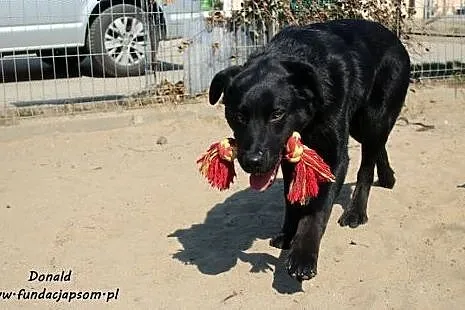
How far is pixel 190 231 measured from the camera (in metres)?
4.52

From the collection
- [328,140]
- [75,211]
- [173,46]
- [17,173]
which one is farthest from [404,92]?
[173,46]

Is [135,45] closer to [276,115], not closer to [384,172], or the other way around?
[384,172]

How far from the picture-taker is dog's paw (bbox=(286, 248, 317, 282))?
3426 mm

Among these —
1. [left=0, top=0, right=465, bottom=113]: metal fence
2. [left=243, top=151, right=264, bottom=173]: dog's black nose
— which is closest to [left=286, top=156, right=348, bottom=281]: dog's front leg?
[left=243, top=151, right=264, bottom=173]: dog's black nose

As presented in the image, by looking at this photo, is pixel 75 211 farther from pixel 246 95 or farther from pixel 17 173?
pixel 246 95

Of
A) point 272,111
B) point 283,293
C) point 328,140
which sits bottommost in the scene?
point 283,293

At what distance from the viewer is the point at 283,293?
3.65 m

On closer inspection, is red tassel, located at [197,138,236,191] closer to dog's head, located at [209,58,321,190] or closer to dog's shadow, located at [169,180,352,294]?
dog's head, located at [209,58,321,190]

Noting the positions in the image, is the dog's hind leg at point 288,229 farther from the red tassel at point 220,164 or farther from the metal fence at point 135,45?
the metal fence at point 135,45

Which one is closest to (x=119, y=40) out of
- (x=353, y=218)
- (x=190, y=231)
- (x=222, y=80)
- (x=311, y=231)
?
(x=190, y=231)

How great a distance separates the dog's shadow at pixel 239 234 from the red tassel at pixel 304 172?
0.51m

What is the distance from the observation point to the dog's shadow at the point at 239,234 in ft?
13.0

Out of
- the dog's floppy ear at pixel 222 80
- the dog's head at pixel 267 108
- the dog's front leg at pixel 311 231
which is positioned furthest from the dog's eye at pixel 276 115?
the dog's front leg at pixel 311 231

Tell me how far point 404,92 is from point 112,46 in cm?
464
